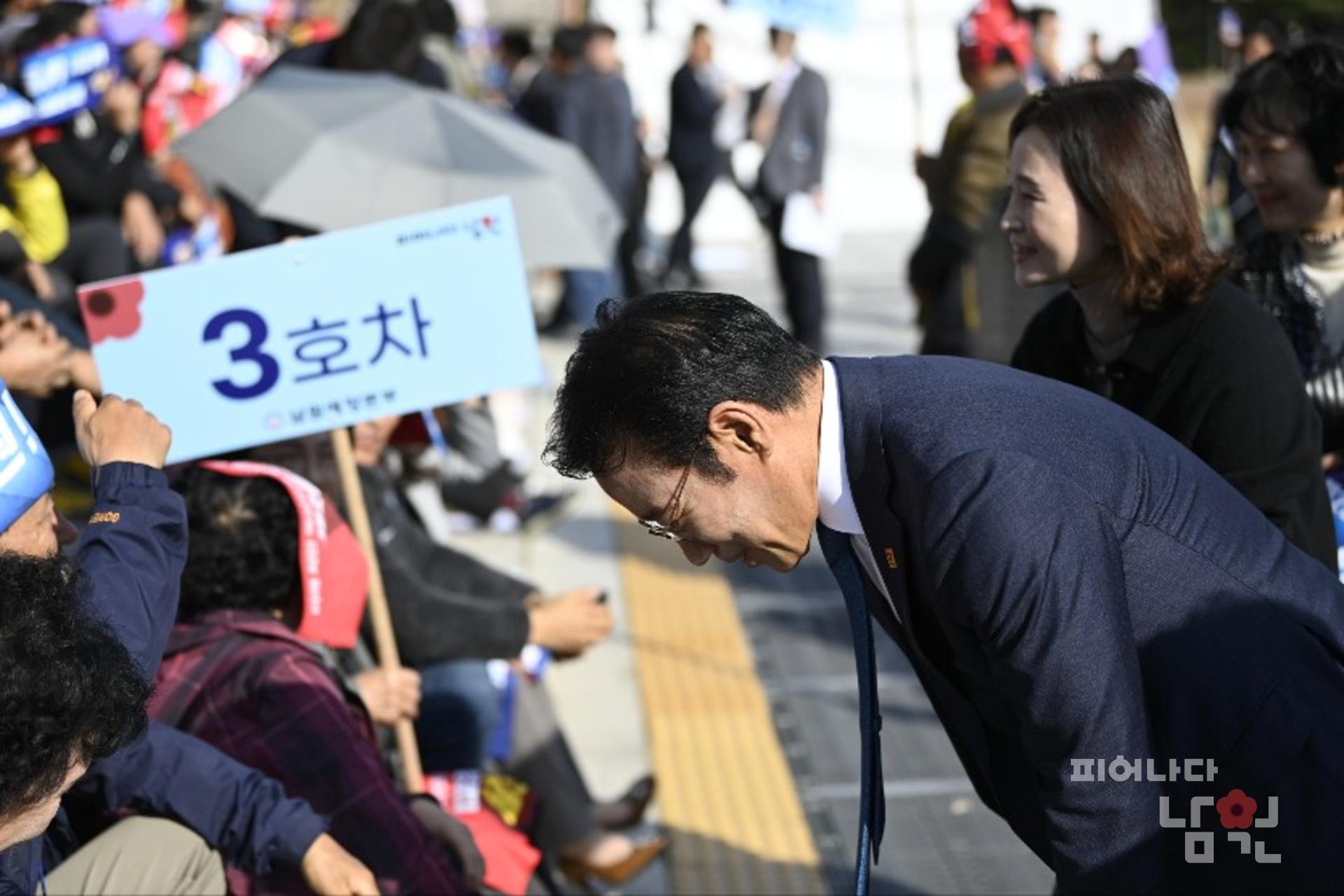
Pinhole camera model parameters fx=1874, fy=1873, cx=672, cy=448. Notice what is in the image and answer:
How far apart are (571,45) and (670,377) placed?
395 inches

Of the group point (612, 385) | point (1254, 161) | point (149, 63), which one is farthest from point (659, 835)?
point (149, 63)

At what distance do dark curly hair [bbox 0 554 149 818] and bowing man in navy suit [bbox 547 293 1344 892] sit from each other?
24.1 inches

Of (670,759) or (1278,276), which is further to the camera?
(670,759)

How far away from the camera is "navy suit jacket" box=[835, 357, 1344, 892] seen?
216cm

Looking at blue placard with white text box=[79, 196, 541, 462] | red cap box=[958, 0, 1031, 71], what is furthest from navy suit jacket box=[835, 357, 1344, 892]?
red cap box=[958, 0, 1031, 71]

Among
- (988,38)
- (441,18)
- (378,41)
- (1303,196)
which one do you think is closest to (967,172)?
(988,38)

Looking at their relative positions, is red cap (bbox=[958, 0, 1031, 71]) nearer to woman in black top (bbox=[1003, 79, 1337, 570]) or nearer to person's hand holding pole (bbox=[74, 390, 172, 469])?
woman in black top (bbox=[1003, 79, 1337, 570])

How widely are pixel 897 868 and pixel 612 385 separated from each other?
2.77 m

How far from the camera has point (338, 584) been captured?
3.56 m

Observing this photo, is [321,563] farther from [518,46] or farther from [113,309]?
[518,46]

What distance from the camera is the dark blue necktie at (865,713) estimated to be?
8.02 feet

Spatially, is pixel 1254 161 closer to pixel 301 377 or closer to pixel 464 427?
pixel 301 377

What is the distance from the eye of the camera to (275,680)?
327 centimetres

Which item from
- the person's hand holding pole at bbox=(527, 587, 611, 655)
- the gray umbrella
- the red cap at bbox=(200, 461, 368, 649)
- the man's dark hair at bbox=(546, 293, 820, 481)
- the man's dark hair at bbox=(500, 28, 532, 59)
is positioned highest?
the man's dark hair at bbox=(546, 293, 820, 481)
